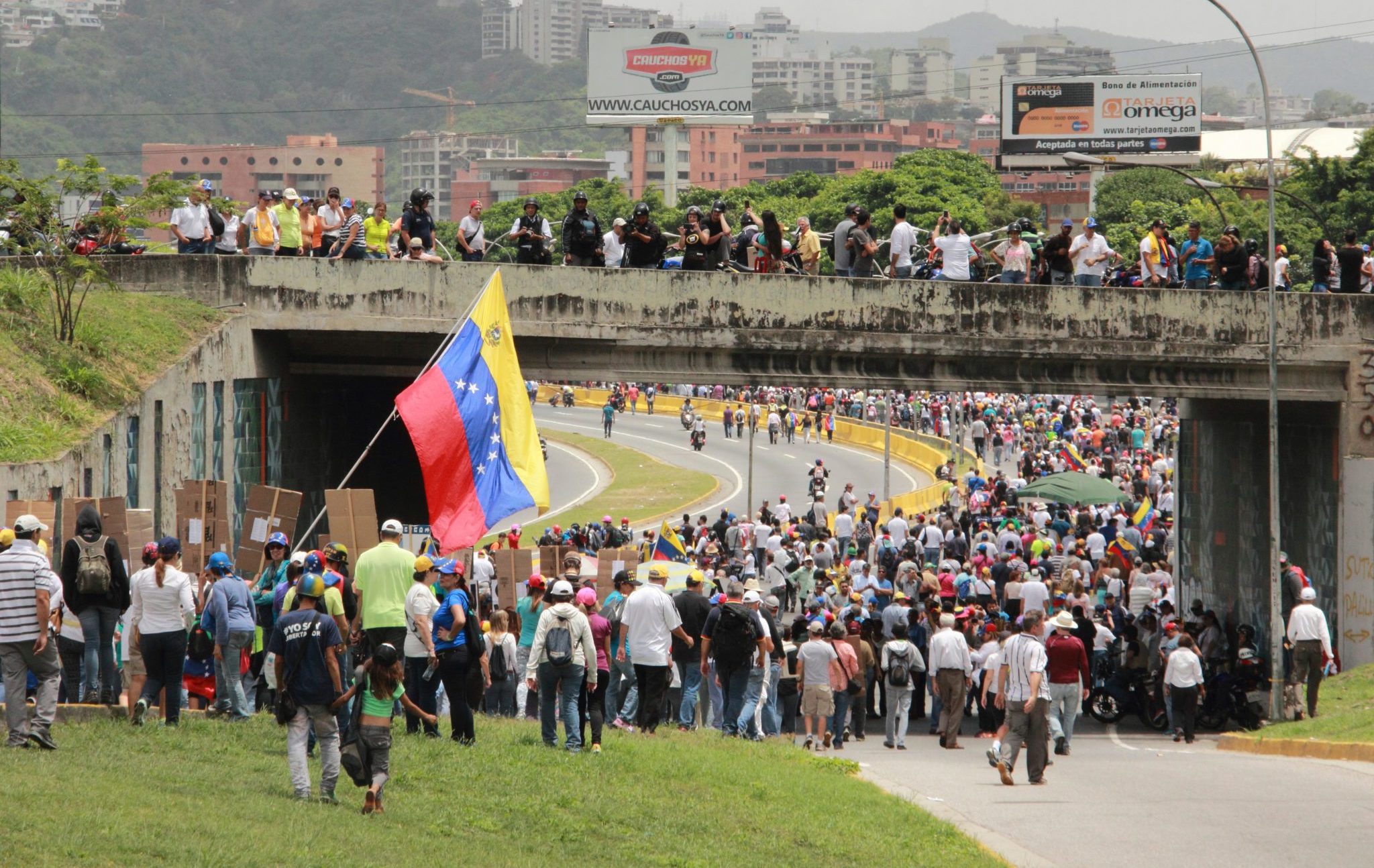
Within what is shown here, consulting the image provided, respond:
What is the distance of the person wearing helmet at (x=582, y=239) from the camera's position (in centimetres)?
2323

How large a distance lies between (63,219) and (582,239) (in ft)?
21.1

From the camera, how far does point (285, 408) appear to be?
78.3ft

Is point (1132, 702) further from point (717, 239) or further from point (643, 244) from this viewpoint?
point (643, 244)

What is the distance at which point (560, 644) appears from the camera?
44.7 feet

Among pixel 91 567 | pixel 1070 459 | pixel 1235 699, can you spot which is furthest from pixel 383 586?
pixel 1070 459

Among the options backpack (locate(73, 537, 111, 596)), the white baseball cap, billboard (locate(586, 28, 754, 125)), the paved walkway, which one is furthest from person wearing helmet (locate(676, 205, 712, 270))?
billboard (locate(586, 28, 754, 125))

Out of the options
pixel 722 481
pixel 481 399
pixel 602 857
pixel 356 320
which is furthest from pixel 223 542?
pixel 722 481

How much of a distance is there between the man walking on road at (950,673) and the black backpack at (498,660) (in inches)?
192

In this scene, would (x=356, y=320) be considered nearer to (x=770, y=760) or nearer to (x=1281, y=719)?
(x=770, y=760)

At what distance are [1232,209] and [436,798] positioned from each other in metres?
83.2

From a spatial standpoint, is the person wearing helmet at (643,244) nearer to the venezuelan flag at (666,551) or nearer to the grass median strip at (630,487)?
the venezuelan flag at (666,551)

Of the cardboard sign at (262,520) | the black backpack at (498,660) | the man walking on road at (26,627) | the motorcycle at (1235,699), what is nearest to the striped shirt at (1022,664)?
the black backpack at (498,660)

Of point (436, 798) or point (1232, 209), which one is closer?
point (436, 798)

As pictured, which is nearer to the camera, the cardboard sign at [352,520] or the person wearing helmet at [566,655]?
the person wearing helmet at [566,655]
